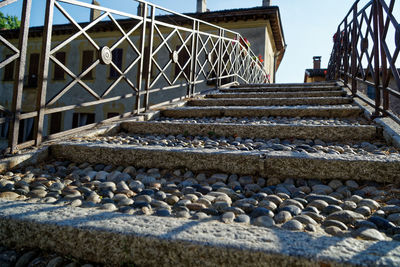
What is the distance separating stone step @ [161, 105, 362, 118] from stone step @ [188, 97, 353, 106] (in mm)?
397

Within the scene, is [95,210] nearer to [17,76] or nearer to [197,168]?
[197,168]

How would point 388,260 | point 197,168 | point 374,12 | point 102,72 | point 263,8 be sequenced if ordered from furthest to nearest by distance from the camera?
point 102,72, point 263,8, point 374,12, point 197,168, point 388,260

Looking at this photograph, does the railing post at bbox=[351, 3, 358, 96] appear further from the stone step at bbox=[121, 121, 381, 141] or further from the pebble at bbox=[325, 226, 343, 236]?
the pebble at bbox=[325, 226, 343, 236]

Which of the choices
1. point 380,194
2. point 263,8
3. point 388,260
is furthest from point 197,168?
point 263,8

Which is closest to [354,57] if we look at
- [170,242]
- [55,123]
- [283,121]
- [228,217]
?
[283,121]

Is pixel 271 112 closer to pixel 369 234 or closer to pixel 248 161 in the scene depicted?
pixel 248 161

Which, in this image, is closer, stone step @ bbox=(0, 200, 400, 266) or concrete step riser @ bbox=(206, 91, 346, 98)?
stone step @ bbox=(0, 200, 400, 266)

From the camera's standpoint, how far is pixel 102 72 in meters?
12.2

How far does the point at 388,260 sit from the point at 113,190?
1.16 m

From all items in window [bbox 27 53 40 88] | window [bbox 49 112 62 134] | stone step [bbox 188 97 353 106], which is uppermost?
window [bbox 27 53 40 88]

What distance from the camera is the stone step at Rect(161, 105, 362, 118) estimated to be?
9.36ft

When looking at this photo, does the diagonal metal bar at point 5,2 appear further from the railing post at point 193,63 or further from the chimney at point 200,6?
the chimney at point 200,6

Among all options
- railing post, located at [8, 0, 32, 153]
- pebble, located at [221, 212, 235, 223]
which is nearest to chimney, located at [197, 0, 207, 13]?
railing post, located at [8, 0, 32, 153]

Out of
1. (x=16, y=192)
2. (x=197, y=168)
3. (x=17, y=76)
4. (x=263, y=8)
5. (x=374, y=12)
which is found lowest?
(x=16, y=192)
